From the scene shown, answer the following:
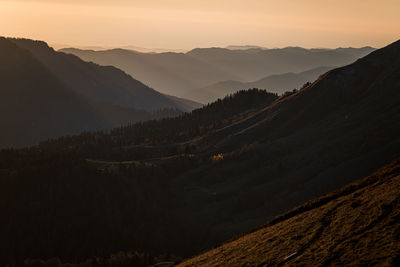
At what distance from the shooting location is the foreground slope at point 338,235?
6025 centimetres

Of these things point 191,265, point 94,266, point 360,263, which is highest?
point 360,263

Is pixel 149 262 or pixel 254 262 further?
pixel 149 262

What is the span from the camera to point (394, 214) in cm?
6688

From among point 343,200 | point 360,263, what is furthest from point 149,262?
point 360,263

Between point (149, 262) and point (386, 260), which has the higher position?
point (386, 260)

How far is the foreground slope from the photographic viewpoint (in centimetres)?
6025

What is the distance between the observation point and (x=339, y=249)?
209 ft

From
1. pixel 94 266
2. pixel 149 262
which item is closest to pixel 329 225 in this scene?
pixel 149 262

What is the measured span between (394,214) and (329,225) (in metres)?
11.6

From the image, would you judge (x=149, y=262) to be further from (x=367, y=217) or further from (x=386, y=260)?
(x=386, y=260)

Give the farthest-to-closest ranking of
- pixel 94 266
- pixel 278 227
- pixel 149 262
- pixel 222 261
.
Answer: pixel 94 266, pixel 149 262, pixel 278 227, pixel 222 261

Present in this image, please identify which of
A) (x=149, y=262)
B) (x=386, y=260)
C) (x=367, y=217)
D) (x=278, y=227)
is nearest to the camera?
(x=386, y=260)

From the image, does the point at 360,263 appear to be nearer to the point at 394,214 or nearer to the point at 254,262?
the point at 394,214

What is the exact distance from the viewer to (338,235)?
69.2 metres
